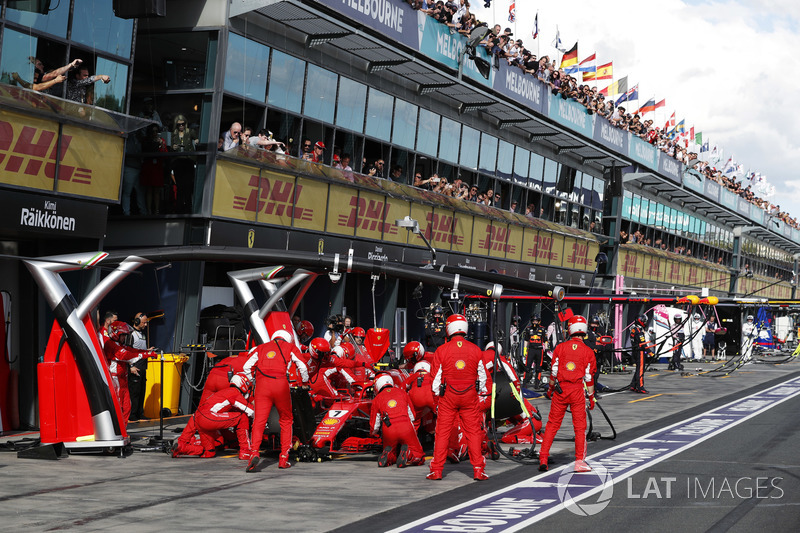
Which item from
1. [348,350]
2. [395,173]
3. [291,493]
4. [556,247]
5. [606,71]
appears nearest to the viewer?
[291,493]

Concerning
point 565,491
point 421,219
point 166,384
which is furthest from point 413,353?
point 421,219

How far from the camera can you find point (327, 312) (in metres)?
23.4

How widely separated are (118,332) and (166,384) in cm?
337

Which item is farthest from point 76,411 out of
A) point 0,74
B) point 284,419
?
point 0,74

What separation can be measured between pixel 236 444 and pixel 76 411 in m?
2.41

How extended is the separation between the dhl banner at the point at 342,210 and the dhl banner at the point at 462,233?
5.77m

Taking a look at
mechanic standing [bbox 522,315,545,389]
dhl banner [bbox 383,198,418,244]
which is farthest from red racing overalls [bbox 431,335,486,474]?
dhl banner [bbox 383,198,418,244]

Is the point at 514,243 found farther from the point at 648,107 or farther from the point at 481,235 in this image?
the point at 648,107

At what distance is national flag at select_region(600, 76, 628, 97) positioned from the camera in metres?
40.2

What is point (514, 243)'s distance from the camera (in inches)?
1264

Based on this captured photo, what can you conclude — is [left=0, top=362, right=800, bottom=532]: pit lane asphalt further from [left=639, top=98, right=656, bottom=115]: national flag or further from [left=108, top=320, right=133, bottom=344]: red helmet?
[left=639, top=98, right=656, bottom=115]: national flag

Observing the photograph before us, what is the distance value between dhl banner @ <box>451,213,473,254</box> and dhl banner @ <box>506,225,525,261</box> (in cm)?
324

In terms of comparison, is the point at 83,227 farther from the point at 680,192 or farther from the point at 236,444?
the point at 680,192
